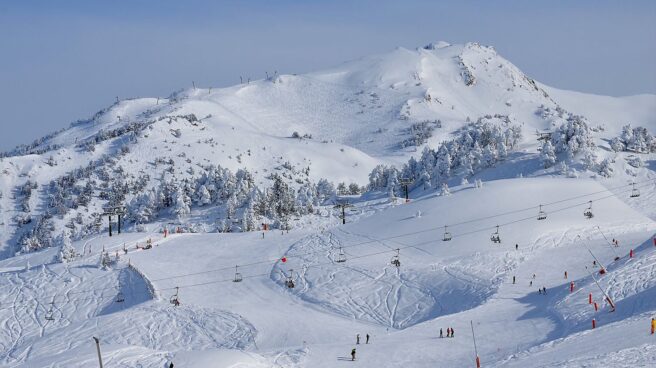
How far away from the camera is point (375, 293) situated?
6034 cm

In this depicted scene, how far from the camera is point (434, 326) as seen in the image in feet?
162

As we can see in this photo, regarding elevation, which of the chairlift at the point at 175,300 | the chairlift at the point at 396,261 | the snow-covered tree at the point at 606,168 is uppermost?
the snow-covered tree at the point at 606,168

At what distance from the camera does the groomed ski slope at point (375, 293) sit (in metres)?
42.4

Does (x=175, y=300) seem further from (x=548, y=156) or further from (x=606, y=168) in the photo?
(x=548, y=156)

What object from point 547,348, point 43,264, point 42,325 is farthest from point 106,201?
point 547,348

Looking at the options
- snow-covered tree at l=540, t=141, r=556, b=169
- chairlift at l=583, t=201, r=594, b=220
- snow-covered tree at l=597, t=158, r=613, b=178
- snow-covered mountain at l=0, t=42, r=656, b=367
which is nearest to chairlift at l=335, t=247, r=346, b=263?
snow-covered mountain at l=0, t=42, r=656, b=367

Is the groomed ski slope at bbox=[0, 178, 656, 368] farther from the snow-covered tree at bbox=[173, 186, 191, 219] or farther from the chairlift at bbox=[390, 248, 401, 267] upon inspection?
the snow-covered tree at bbox=[173, 186, 191, 219]

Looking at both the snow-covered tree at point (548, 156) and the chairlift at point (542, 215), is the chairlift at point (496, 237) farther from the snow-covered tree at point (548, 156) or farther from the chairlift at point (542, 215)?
the snow-covered tree at point (548, 156)

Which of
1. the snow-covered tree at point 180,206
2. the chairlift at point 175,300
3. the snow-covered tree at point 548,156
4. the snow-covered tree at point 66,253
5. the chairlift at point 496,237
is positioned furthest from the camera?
the snow-covered tree at point 180,206

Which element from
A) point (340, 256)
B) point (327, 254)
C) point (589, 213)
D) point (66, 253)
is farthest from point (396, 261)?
point (66, 253)

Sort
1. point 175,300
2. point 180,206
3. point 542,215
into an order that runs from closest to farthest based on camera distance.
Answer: point 175,300 → point 542,215 → point 180,206

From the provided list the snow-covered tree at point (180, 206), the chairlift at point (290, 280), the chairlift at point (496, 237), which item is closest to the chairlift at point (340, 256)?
the chairlift at point (290, 280)

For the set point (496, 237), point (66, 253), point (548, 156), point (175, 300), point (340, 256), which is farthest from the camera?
point (548, 156)

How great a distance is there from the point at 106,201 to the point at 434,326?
291 ft
